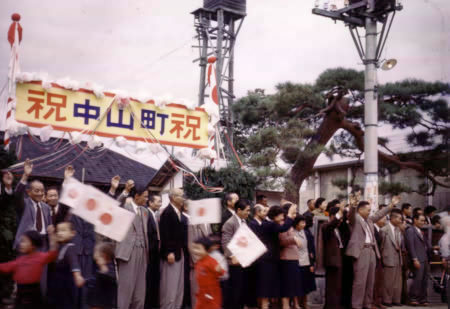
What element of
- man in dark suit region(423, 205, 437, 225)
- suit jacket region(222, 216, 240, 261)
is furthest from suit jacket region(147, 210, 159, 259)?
man in dark suit region(423, 205, 437, 225)

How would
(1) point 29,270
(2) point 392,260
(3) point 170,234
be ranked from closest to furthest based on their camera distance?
(1) point 29,270
(3) point 170,234
(2) point 392,260

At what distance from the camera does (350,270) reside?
866 cm

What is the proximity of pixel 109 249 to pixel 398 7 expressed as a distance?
7.58 meters

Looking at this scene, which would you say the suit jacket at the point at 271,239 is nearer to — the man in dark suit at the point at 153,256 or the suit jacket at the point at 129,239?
the man in dark suit at the point at 153,256

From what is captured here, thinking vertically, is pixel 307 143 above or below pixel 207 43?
below

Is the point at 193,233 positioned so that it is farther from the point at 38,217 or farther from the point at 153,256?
the point at 38,217

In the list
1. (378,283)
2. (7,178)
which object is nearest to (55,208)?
(7,178)

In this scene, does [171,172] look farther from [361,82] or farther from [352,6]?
[352,6]

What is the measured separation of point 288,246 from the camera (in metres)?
7.95

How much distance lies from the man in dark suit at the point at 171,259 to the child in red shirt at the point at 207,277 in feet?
6.15

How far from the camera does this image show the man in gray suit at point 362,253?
8469 millimetres

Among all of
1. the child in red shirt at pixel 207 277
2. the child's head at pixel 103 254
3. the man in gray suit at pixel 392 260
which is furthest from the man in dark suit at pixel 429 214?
the child's head at pixel 103 254

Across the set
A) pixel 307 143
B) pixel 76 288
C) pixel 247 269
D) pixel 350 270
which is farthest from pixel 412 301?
pixel 76 288

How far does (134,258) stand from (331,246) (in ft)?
9.89
